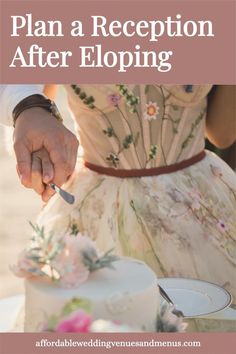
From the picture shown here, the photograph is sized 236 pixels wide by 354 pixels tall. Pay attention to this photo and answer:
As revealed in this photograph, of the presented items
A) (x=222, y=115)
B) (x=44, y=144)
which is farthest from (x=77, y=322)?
(x=222, y=115)

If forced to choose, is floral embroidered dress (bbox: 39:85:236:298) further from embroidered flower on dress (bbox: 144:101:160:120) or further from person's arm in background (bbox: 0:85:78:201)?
person's arm in background (bbox: 0:85:78:201)

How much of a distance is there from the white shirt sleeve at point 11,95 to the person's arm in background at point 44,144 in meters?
0.04

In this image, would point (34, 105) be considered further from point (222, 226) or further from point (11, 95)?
point (222, 226)

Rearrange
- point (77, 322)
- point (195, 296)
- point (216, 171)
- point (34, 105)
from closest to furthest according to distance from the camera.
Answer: point (77, 322)
point (195, 296)
point (34, 105)
point (216, 171)

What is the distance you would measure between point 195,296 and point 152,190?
352 mm

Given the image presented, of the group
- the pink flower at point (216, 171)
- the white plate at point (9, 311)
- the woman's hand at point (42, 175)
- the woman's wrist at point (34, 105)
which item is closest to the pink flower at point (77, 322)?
the white plate at point (9, 311)

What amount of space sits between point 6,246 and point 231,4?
95.2 inches

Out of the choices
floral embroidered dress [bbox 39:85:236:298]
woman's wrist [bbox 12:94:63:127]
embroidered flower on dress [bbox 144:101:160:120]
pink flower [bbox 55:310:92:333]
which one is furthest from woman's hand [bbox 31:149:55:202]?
pink flower [bbox 55:310:92:333]

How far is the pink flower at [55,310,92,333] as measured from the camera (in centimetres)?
84

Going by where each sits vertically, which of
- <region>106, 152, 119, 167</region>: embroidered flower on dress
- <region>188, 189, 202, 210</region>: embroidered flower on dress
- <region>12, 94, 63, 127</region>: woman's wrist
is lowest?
<region>188, 189, 202, 210</region>: embroidered flower on dress

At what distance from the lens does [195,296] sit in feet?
4.03

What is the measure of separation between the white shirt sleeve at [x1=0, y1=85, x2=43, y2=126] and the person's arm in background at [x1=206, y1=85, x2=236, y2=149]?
1.43 feet

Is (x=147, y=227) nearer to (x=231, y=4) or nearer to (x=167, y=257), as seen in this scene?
(x=167, y=257)

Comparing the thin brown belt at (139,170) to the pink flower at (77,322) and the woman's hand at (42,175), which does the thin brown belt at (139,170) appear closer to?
the woman's hand at (42,175)
